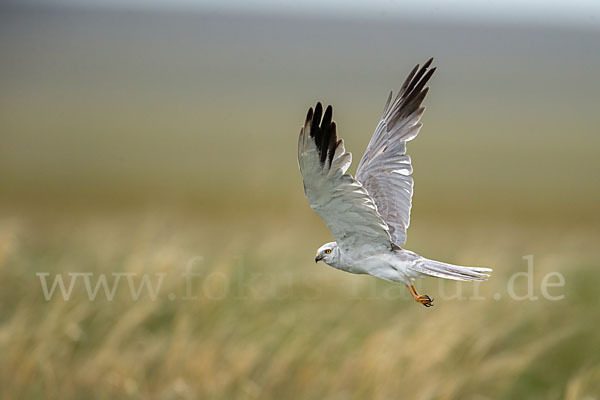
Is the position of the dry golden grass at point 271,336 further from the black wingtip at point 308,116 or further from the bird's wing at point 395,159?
the black wingtip at point 308,116

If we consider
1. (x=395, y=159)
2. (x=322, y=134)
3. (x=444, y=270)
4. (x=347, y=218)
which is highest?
(x=395, y=159)

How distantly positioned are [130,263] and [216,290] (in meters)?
1.07

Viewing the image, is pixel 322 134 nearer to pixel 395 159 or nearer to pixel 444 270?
pixel 444 270

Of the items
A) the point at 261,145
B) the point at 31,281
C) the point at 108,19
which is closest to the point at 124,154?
the point at 261,145

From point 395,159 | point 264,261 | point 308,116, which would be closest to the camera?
point 308,116

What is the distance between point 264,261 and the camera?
9.04 metres

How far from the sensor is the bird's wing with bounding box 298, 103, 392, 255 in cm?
270

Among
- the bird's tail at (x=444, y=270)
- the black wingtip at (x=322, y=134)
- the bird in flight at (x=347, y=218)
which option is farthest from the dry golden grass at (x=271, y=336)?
the black wingtip at (x=322, y=134)

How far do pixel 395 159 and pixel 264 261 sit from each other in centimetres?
431

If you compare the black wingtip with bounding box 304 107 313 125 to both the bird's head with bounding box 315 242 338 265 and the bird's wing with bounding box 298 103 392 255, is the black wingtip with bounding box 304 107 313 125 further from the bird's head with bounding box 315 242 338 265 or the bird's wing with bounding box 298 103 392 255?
the bird's head with bounding box 315 242 338 265

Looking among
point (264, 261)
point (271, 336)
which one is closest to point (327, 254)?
point (271, 336)

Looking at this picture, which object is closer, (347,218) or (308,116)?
(308,116)

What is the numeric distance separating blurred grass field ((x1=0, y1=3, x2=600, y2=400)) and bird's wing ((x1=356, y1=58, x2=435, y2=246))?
1.90m

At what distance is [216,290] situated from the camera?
7.80 m
